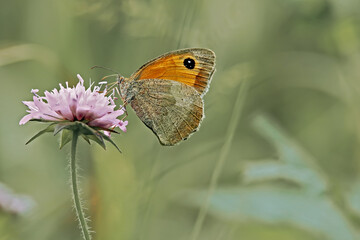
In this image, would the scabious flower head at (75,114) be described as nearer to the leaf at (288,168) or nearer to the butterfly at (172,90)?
the butterfly at (172,90)

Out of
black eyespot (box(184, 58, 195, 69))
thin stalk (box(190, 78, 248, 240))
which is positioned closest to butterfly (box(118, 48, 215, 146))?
black eyespot (box(184, 58, 195, 69))

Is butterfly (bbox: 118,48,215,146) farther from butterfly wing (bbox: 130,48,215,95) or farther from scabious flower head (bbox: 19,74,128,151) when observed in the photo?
scabious flower head (bbox: 19,74,128,151)

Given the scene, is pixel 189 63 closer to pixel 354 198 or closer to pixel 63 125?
pixel 63 125

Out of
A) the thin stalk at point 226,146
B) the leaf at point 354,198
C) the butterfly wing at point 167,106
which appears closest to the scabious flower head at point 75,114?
the butterfly wing at point 167,106

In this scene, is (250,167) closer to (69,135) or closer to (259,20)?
(69,135)

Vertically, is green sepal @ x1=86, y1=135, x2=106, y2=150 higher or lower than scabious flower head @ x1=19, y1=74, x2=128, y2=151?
lower

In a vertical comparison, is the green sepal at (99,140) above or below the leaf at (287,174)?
below

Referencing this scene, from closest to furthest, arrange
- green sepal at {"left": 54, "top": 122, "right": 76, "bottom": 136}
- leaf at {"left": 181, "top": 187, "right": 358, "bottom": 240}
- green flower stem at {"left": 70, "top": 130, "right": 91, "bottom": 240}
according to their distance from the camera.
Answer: green flower stem at {"left": 70, "top": 130, "right": 91, "bottom": 240} → green sepal at {"left": 54, "top": 122, "right": 76, "bottom": 136} → leaf at {"left": 181, "top": 187, "right": 358, "bottom": 240}
